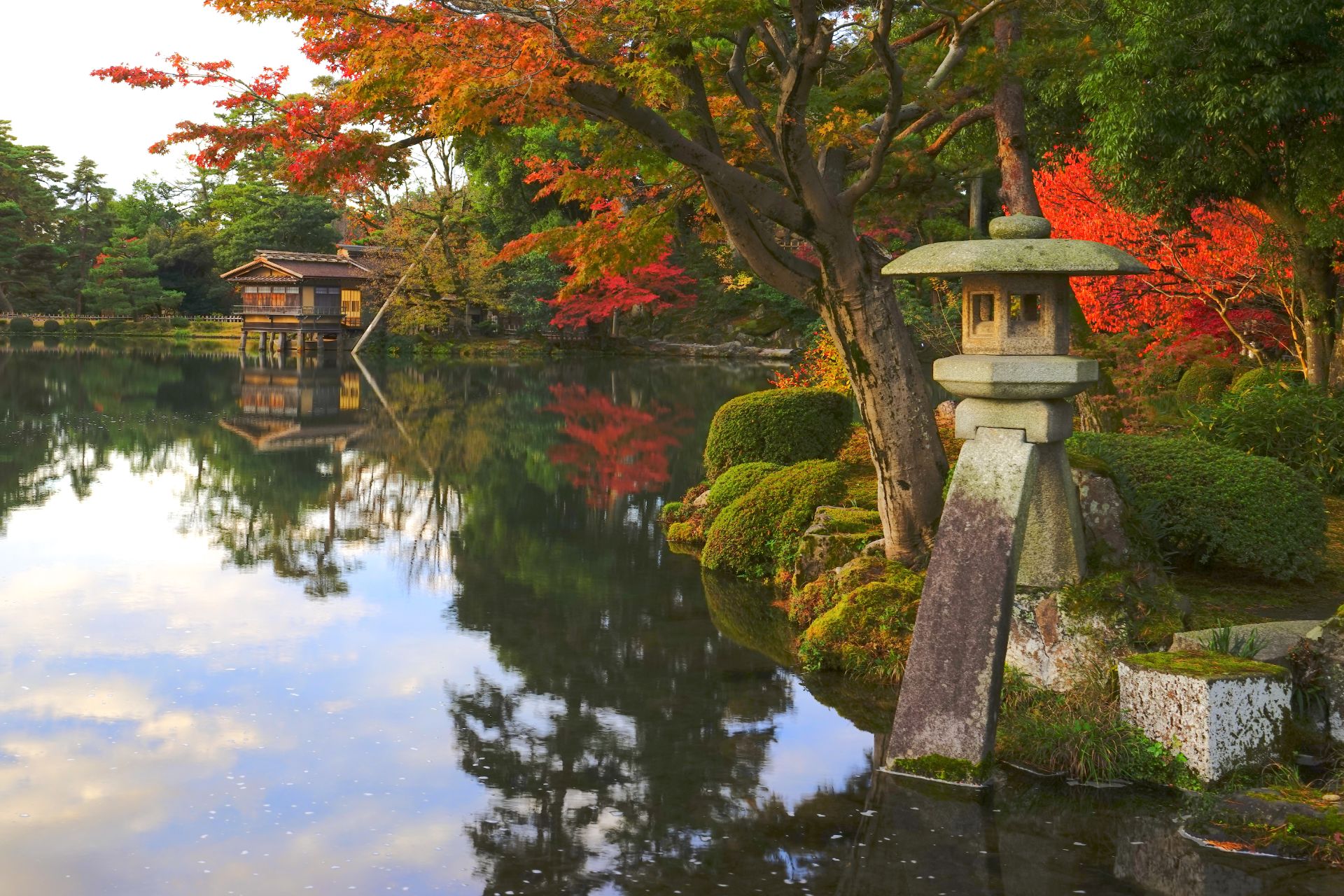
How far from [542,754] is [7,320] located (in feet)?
183

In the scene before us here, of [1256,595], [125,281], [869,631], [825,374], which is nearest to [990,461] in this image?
[869,631]

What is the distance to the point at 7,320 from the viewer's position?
54.0 m

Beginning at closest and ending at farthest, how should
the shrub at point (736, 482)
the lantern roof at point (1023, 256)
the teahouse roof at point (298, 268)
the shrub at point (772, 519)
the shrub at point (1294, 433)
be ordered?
the lantern roof at point (1023, 256) < the shrub at point (772, 519) < the shrub at point (1294, 433) < the shrub at point (736, 482) < the teahouse roof at point (298, 268)

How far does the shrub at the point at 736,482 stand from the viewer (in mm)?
12672

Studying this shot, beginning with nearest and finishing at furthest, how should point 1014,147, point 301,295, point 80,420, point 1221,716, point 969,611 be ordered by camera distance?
point 1221,716 → point 969,611 → point 1014,147 → point 80,420 → point 301,295

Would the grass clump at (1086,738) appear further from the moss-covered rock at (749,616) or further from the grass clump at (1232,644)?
the moss-covered rock at (749,616)

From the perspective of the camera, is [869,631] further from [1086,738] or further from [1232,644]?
[1232,644]

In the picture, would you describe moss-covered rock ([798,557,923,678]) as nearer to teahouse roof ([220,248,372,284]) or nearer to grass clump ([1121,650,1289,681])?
grass clump ([1121,650,1289,681])

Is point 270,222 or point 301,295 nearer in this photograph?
point 301,295

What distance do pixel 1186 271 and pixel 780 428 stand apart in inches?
253

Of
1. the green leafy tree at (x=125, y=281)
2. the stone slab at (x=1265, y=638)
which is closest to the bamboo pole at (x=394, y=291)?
the green leafy tree at (x=125, y=281)

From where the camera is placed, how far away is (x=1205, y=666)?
6.30m

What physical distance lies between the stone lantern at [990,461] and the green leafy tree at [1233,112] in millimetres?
5794

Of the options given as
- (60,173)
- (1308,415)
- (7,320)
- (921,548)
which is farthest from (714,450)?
(60,173)
